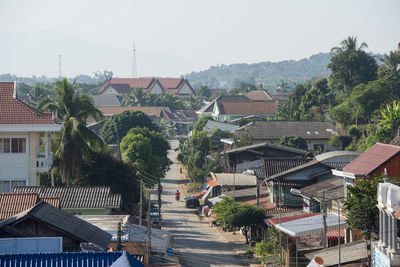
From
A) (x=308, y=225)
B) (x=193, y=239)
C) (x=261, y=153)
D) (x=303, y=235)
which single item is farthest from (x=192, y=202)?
(x=303, y=235)

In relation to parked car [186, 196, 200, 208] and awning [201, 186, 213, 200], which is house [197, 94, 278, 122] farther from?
parked car [186, 196, 200, 208]

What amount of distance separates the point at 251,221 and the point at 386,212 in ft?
63.5

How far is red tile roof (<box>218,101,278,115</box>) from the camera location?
112256mm

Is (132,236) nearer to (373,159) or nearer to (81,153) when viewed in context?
(373,159)

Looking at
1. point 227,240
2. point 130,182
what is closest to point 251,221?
point 227,240

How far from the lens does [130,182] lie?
150 ft

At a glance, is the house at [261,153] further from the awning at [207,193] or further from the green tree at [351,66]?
the green tree at [351,66]

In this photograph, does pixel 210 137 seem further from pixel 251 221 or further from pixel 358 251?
pixel 358 251

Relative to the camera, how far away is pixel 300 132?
75250mm

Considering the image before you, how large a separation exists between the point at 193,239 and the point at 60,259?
29.9m

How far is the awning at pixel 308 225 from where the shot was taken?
102 feet

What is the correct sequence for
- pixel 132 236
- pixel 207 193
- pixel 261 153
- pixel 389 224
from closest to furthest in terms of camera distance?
pixel 389 224
pixel 132 236
pixel 207 193
pixel 261 153

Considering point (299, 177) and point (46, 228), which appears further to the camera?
point (299, 177)

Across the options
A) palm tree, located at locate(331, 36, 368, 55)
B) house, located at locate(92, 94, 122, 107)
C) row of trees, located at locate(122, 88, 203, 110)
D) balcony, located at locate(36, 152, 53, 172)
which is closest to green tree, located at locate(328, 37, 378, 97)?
palm tree, located at locate(331, 36, 368, 55)
